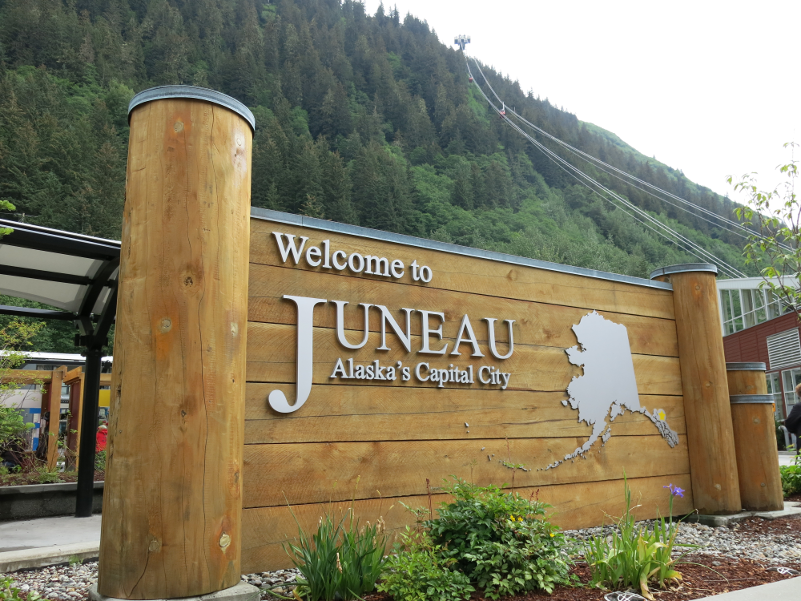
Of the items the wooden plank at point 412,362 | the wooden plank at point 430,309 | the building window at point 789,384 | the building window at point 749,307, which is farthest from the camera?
the building window at point 749,307

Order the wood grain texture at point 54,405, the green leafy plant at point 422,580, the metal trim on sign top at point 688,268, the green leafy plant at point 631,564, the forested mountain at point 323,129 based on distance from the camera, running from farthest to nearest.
→ the forested mountain at point 323,129 → the wood grain texture at point 54,405 → the metal trim on sign top at point 688,268 → the green leafy plant at point 631,564 → the green leafy plant at point 422,580

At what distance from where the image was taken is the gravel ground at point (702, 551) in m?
3.35

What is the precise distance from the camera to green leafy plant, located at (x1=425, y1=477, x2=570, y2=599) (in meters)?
3.11

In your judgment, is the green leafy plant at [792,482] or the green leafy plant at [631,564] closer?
the green leafy plant at [631,564]

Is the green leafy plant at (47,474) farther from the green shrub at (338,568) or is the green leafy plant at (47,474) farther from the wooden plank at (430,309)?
the green shrub at (338,568)

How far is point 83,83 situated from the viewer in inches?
2092

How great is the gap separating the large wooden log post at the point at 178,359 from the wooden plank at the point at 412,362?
22.8 inches

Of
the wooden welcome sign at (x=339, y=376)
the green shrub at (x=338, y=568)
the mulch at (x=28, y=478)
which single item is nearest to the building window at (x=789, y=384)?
the wooden welcome sign at (x=339, y=376)

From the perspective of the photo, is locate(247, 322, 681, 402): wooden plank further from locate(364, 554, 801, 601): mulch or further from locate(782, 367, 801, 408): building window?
locate(782, 367, 801, 408): building window

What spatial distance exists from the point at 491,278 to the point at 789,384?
19832mm

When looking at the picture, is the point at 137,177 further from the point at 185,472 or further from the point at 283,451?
the point at 283,451

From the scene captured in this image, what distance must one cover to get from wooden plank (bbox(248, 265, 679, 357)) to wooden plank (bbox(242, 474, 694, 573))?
1120 millimetres

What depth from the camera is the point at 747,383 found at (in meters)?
6.14

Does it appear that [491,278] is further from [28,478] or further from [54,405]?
[54,405]
